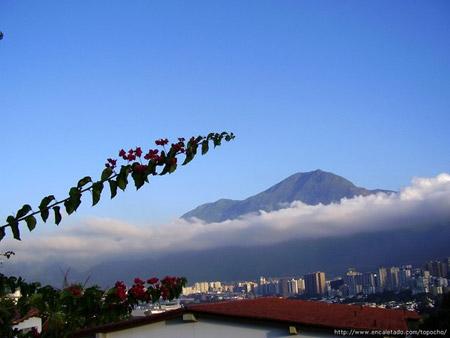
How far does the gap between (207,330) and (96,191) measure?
10.2m

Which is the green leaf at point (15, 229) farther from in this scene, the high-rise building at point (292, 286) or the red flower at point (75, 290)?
the high-rise building at point (292, 286)

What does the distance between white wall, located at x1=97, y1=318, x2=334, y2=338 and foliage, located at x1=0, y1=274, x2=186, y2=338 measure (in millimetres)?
9271

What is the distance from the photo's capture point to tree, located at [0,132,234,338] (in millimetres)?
3666

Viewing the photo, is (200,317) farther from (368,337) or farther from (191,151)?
(191,151)

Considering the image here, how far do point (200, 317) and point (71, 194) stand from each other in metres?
10.2

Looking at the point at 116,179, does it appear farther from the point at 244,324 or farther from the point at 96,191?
the point at 244,324

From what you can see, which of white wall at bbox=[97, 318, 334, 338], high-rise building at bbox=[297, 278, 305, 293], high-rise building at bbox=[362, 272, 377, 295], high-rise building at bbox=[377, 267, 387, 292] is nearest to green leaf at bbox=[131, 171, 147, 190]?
white wall at bbox=[97, 318, 334, 338]

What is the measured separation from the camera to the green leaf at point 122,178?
379 centimetres

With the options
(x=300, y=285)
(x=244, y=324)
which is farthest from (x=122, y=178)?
(x=300, y=285)

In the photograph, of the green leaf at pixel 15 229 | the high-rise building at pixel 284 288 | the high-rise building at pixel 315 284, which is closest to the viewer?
the green leaf at pixel 15 229

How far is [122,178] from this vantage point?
3.79m

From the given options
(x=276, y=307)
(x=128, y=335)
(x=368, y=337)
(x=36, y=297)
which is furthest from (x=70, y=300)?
(x=276, y=307)

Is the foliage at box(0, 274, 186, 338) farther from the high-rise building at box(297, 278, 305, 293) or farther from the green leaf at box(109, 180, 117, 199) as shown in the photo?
the high-rise building at box(297, 278, 305, 293)

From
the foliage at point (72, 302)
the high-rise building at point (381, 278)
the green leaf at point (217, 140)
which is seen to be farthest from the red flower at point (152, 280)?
the high-rise building at point (381, 278)
